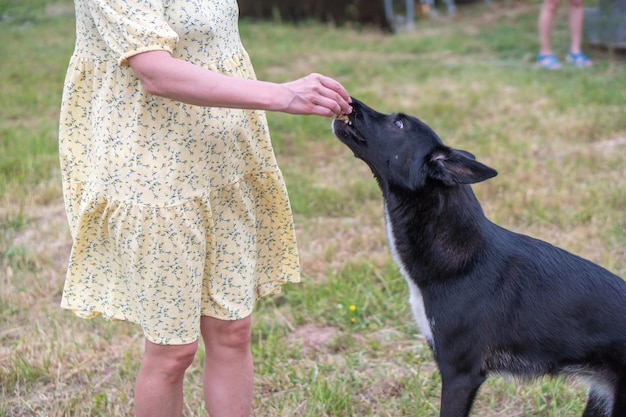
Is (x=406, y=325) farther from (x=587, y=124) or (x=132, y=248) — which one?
(x=587, y=124)

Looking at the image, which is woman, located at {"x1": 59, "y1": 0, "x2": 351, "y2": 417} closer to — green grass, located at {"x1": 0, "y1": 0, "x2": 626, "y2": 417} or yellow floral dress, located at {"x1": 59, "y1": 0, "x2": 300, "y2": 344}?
yellow floral dress, located at {"x1": 59, "y1": 0, "x2": 300, "y2": 344}

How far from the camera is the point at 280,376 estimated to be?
3.35m

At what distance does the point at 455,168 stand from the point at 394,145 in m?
0.31

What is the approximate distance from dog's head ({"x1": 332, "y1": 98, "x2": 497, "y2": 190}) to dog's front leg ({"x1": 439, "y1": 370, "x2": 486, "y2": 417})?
2.15 ft

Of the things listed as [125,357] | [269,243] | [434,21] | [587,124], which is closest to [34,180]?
[125,357]

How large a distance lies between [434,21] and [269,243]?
384 inches

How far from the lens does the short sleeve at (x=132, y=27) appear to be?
196 cm

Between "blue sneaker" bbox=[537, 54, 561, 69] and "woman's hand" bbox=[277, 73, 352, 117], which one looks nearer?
"woman's hand" bbox=[277, 73, 352, 117]

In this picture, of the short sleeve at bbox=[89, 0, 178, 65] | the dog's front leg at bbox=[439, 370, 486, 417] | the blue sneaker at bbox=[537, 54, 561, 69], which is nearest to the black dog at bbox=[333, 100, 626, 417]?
the dog's front leg at bbox=[439, 370, 486, 417]

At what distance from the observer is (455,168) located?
100.0 inches

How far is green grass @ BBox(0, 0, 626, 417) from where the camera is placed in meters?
3.27

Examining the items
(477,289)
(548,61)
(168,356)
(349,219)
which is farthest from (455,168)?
(548,61)

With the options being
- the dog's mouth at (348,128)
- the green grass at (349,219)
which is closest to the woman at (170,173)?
the dog's mouth at (348,128)

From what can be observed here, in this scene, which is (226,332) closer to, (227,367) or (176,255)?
(227,367)
